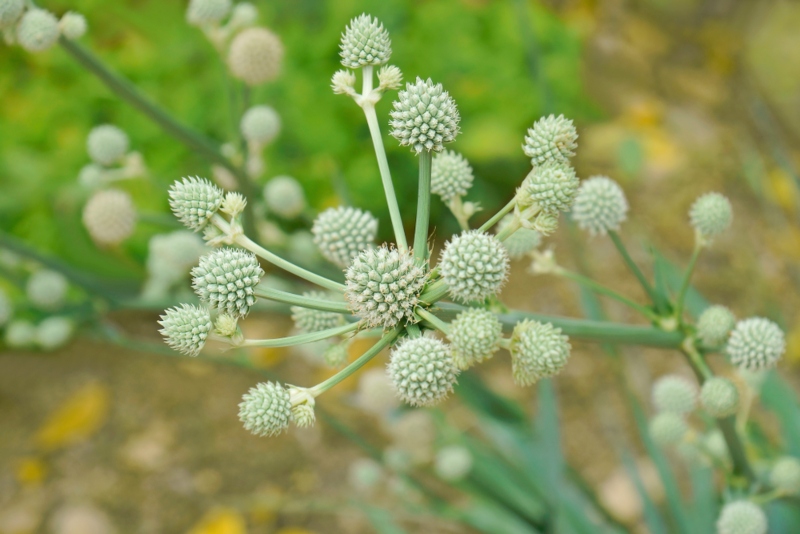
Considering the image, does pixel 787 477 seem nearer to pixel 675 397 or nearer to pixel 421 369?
pixel 675 397

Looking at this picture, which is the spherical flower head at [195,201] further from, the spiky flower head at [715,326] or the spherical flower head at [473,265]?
the spiky flower head at [715,326]

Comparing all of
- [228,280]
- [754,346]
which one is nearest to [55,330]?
[228,280]

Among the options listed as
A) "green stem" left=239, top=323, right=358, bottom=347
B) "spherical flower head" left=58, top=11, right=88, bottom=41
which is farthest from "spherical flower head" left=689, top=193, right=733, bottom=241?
"spherical flower head" left=58, top=11, right=88, bottom=41

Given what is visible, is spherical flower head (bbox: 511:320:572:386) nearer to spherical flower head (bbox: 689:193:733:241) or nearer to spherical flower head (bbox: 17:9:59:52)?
spherical flower head (bbox: 689:193:733:241)

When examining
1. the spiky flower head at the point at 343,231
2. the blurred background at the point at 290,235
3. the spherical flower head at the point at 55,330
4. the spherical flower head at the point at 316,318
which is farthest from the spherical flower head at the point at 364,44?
the blurred background at the point at 290,235

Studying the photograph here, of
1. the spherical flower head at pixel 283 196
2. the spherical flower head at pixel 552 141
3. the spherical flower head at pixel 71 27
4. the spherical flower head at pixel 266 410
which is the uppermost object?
the spherical flower head at pixel 552 141
